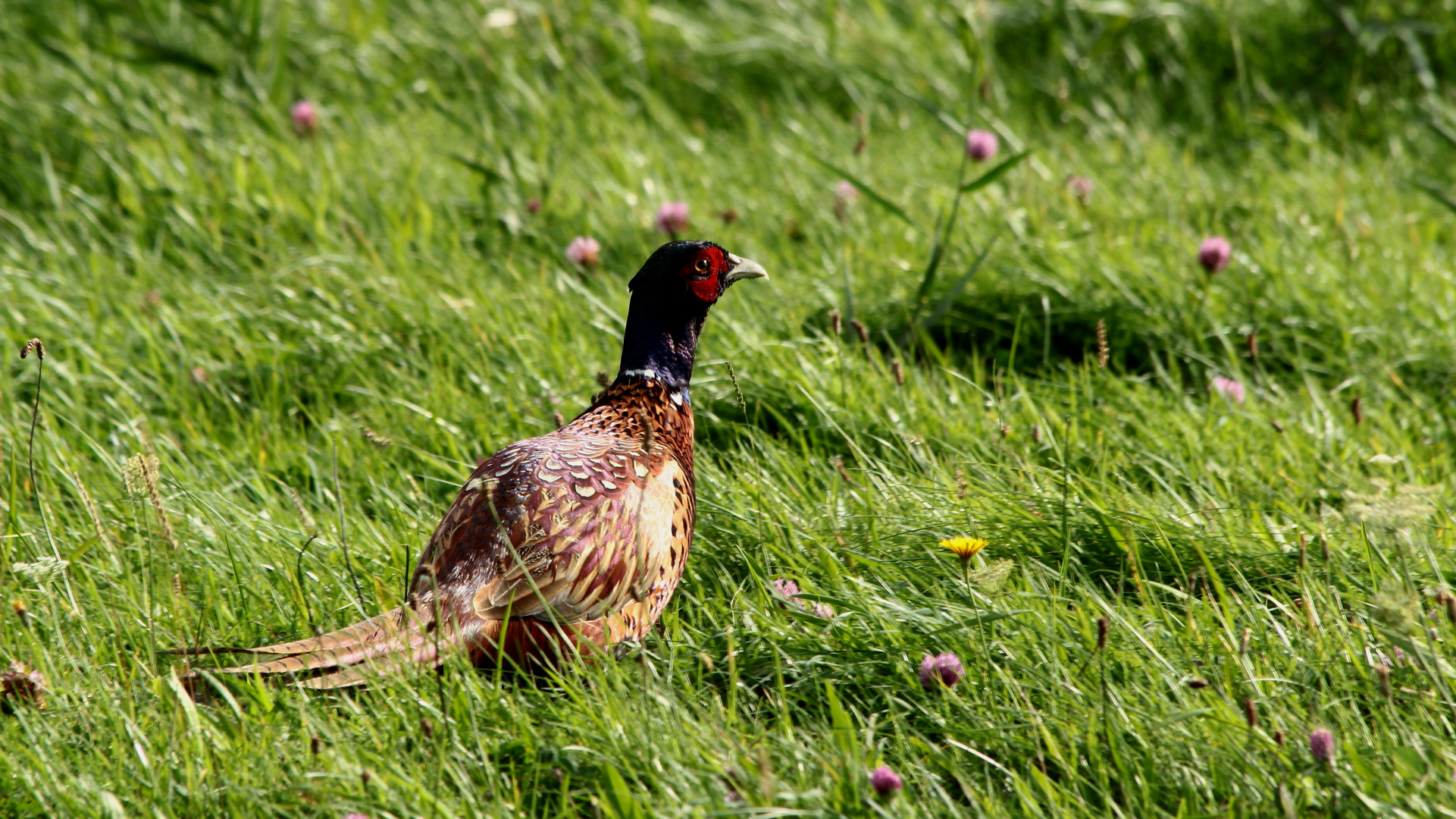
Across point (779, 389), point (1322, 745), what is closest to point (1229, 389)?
point (779, 389)

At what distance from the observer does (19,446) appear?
351 centimetres

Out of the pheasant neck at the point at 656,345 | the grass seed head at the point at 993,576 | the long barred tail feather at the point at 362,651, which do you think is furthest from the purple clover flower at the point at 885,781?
the pheasant neck at the point at 656,345

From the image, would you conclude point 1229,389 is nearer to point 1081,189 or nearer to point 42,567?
point 1081,189

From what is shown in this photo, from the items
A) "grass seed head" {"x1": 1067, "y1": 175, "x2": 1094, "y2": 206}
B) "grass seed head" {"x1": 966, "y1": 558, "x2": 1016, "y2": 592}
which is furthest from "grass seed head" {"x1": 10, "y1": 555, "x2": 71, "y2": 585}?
"grass seed head" {"x1": 1067, "y1": 175, "x2": 1094, "y2": 206}

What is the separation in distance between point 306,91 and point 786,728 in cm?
437

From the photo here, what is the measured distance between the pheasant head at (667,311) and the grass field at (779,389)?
0.33 m

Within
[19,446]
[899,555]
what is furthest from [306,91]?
[899,555]

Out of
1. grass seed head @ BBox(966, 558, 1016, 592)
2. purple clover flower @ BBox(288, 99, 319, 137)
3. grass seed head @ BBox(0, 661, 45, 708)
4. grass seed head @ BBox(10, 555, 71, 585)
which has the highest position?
purple clover flower @ BBox(288, 99, 319, 137)

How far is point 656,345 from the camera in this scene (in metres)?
3.27

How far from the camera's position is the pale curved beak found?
340cm

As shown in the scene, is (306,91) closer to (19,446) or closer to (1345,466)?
(19,446)

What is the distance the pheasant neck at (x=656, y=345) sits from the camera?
3.26 meters

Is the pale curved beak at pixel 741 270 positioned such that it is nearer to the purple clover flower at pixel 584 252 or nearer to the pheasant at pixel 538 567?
the pheasant at pixel 538 567

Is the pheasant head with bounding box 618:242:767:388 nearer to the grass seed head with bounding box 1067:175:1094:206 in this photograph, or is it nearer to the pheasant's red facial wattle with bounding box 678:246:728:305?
the pheasant's red facial wattle with bounding box 678:246:728:305
